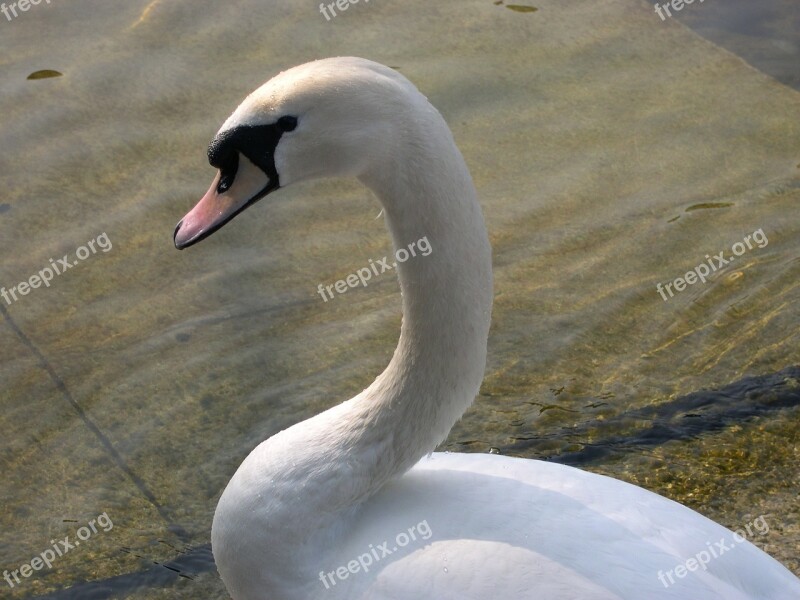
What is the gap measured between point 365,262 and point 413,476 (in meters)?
1.95

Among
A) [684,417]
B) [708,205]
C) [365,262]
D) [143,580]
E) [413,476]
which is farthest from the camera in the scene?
[708,205]

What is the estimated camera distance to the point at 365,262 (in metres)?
4.38

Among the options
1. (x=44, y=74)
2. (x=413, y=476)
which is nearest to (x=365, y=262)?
(x=413, y=476)

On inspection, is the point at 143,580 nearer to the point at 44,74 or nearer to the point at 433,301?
the point at 433,301

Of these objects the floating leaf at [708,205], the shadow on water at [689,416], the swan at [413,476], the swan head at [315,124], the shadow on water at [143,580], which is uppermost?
the swan head at [315,124]

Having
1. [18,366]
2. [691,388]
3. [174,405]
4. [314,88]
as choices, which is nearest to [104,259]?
[18,366]

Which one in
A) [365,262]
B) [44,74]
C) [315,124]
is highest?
[315,124]

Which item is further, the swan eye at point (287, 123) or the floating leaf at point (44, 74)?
the floating leaf at point (44, 74)

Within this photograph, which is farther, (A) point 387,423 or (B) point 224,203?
(A) point 387,423

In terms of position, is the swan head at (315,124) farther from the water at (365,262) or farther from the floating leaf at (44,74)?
the floating leaf at (44,74)

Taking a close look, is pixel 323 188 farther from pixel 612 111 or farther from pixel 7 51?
pixel 7 51

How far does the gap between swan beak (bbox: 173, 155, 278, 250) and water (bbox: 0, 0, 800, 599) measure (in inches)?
51.1

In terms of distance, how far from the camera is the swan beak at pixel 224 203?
2.09m

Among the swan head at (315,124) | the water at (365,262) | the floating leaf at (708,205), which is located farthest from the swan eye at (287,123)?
the floating leaf at (708,205)
